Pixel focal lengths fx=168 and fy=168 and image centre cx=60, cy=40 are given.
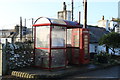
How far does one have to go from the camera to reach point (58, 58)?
10508mm

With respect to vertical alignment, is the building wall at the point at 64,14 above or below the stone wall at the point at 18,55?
above

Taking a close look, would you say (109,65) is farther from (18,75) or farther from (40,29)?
(18,75)

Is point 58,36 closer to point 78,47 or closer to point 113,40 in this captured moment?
point 78,47

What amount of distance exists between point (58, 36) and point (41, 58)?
174 centimetres

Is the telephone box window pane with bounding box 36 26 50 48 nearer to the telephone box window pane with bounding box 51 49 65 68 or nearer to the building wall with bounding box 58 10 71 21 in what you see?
the telephone box window pane with bounding box 51 49 65 68

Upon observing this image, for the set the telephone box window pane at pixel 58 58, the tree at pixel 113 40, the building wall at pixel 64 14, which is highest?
the building wall at pixel 64 14

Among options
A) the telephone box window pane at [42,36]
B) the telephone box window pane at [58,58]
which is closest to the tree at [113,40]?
the telephone box window pane at [58,58]

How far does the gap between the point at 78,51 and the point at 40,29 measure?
10.7 feet

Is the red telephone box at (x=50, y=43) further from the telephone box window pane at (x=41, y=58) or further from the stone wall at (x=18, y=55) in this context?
the stone wall at (x=18, y=55)

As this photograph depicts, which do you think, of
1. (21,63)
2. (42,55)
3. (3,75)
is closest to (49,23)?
(42,55)

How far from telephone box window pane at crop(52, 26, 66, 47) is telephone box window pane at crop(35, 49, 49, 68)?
77 centimetres

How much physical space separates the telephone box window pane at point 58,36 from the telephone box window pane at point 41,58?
772 mm

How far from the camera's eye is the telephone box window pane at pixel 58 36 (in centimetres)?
1041

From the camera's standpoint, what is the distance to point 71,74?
31.5ft
